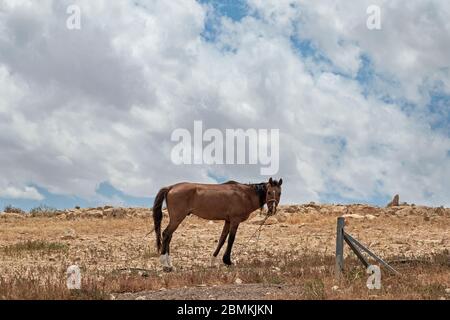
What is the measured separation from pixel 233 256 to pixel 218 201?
8.62 ft

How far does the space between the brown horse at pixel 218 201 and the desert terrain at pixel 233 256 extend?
1.10m

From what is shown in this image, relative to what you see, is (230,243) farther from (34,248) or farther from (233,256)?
(34,248)

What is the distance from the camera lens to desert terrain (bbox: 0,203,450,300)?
1080 centimetres

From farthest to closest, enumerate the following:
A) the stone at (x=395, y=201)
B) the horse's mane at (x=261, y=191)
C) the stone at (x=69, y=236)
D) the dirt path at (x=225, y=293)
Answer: the stone at (x=395, y=201)
the stone at (x=69, y=236)
the horse's mane at (x=261, y=191)
the dirt path at (x=225, y=293)

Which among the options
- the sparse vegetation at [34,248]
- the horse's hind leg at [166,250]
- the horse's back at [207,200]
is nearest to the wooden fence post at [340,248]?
the horse's hind leg at [166,250]

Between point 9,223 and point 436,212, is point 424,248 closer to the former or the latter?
point 436,212

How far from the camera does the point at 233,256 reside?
1864cm

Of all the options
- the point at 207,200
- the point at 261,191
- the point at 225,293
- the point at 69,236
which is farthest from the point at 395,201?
the point at 225,293

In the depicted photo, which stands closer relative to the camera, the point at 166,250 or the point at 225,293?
the point at 225,293

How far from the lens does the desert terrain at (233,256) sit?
1080 cm

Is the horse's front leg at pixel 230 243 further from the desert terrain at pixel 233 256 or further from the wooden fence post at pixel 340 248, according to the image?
the wooden fence post at pixel 340 248

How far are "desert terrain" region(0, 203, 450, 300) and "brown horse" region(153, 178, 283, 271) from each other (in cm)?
110

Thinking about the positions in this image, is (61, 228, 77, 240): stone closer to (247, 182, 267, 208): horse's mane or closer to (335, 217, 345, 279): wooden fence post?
(247, 182, 267, 208): horse's mane
